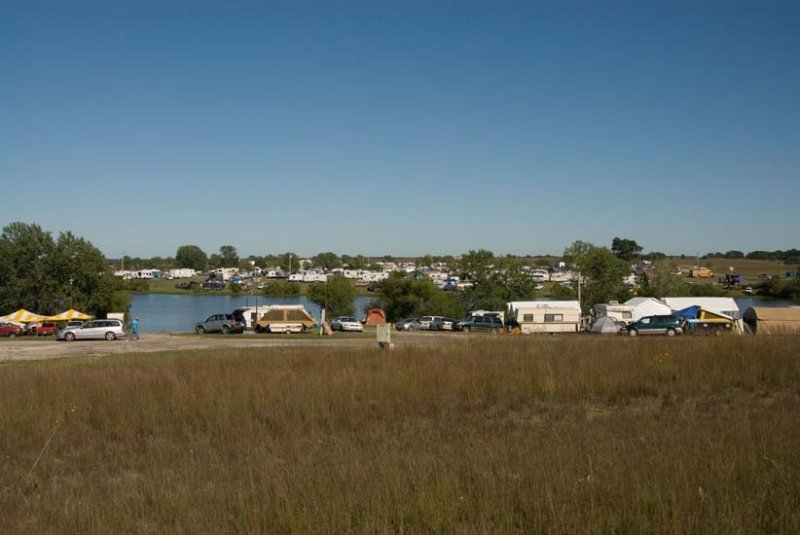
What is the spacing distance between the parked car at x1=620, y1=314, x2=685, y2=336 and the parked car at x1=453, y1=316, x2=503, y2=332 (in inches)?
539

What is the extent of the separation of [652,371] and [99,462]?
11.4 metres

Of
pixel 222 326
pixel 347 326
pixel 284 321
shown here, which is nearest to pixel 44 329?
pixel 222 326

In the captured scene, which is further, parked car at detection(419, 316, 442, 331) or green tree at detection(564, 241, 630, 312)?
green tree at detection(564, 241, 630, 312)

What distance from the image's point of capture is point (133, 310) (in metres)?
132

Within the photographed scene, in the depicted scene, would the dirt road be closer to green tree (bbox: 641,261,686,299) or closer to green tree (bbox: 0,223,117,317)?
green tree (bbox: 0,223,117,317)

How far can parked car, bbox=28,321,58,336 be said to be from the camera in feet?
200

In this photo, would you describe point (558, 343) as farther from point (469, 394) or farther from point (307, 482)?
point (307, 482)

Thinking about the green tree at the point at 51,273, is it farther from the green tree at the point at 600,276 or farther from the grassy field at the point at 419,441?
the grassy field at the point at 419,441

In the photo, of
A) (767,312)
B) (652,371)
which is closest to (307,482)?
(652,371)

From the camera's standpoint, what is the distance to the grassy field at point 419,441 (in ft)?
21.1

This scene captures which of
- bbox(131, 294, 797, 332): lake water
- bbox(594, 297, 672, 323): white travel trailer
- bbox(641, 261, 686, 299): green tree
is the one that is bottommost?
bbox(131, 294, 797, 332): lake water

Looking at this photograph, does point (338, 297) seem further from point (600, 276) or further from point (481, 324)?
point (481, 324)

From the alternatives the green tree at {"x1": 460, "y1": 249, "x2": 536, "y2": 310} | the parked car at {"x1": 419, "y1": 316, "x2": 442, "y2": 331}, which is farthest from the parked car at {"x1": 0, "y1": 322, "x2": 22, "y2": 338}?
the green tree at {"x1": 460, "y1": 249, "x2": 536, "y2": 310}

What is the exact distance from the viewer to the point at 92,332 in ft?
159
